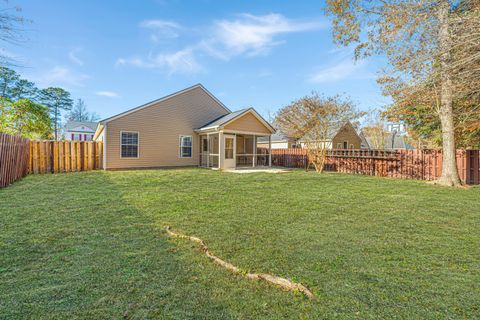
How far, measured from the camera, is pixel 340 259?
9.09 ft

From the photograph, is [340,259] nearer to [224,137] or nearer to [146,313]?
[146,313]

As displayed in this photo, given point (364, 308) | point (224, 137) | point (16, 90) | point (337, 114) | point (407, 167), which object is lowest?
point (364, 308)

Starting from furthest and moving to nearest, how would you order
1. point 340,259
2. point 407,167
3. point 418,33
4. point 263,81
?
1. point 263,81
2. point 407,167
3. point 418,33
4. point 340,259

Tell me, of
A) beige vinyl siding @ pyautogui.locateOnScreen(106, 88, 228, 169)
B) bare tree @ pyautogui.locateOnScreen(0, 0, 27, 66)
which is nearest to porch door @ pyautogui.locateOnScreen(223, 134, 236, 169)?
beige vinyl siding @ pyautogui.locateOnScreen(106, 88, 228, 169)

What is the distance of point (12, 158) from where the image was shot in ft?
26.1

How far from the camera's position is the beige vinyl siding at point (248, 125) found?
13.7 meters

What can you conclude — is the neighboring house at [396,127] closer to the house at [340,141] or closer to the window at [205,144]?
the house at [340,141]

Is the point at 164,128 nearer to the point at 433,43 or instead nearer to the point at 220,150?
the point at 220,150

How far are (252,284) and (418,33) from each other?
7.57 m

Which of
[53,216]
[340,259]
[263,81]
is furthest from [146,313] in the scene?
[263,81]

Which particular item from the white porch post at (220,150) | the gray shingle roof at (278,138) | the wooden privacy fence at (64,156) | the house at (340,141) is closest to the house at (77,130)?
the gray shingle roof at (278,138)

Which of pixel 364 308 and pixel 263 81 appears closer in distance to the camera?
pixel 364 308

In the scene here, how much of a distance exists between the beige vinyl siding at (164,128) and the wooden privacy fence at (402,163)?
8.08 metres

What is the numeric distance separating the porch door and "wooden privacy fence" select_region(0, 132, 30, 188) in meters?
8.82
